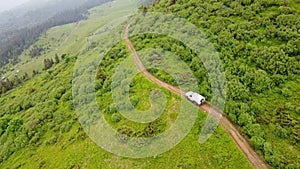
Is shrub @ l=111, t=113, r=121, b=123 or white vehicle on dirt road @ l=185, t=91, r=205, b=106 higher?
white vehicle on dirt road @ l=185, t=91, r=205, b=106

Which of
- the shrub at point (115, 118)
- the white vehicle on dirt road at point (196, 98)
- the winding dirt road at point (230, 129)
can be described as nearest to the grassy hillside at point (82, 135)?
the shrub at point (115, 118)

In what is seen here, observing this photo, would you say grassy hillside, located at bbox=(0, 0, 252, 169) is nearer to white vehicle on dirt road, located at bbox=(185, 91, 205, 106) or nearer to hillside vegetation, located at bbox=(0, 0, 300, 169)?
hillside vegetation, located at bbox=(0, 0, 300, 169)

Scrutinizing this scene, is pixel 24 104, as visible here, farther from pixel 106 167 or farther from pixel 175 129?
pixel 175 129

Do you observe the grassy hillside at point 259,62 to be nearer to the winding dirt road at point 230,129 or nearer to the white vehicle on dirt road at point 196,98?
the winding dirt road at point 230,129

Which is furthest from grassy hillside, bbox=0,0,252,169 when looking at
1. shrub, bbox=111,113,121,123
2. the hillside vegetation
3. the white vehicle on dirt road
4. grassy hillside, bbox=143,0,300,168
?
grassy hillside, bbox=143,0,300,168

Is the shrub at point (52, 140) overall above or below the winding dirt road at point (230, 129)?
below

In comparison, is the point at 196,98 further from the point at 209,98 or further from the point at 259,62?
the point at 259,62

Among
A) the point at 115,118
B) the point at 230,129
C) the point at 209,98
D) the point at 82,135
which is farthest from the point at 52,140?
the point at 230,129

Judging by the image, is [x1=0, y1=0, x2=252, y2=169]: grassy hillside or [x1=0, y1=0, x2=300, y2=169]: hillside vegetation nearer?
[x1=0, y1=0, x2=252, y2=169]: grassy hillside

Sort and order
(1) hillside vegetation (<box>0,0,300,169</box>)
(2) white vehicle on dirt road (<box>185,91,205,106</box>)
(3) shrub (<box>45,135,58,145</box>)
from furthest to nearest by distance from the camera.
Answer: (3) shrub (<box>45,135,58,145</box>) → (2) white vehicle on dirt road (<box>185,91,205,106</box>) → (1) hillside vegetation (<box>0,0,300,169</box>)
